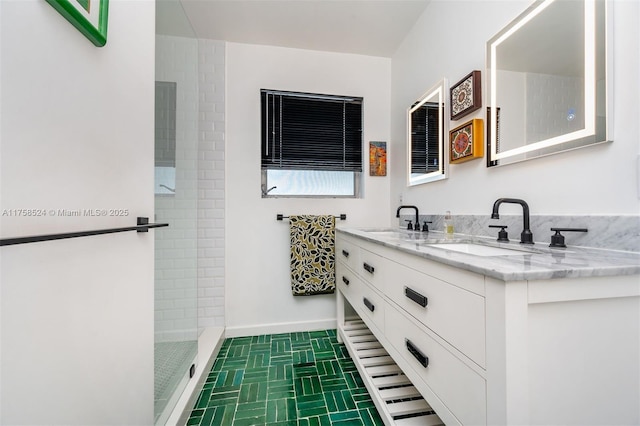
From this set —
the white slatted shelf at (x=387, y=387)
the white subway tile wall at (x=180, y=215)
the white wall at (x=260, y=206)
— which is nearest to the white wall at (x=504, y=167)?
the white wall at (x=260, y=206)

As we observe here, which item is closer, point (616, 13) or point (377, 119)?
point (616, 13)

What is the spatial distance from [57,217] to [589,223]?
159 cm

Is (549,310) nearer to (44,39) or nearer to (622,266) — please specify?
(622,266)

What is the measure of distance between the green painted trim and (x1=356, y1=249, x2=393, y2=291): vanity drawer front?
122cm

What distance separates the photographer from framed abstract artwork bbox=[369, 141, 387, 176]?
2395 mm

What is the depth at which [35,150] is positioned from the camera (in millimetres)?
534

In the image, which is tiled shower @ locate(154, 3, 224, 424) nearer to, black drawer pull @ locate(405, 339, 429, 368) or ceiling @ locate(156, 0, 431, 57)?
ceiling @ locate(156, 0, 431, 57)

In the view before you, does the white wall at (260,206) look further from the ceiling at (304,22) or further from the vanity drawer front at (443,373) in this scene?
the vanity drawer front at (443,373)

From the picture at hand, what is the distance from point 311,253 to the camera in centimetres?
219

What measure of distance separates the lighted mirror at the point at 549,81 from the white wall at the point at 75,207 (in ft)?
5.18

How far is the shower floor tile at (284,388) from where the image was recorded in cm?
129

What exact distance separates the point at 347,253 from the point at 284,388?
92cm

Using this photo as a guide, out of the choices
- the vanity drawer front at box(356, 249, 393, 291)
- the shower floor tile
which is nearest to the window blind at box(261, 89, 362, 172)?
the vanity drawer front at box(356, 249, 393, 291)

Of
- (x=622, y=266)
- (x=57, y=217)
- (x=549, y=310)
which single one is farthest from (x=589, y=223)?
(x=57, y=217)
